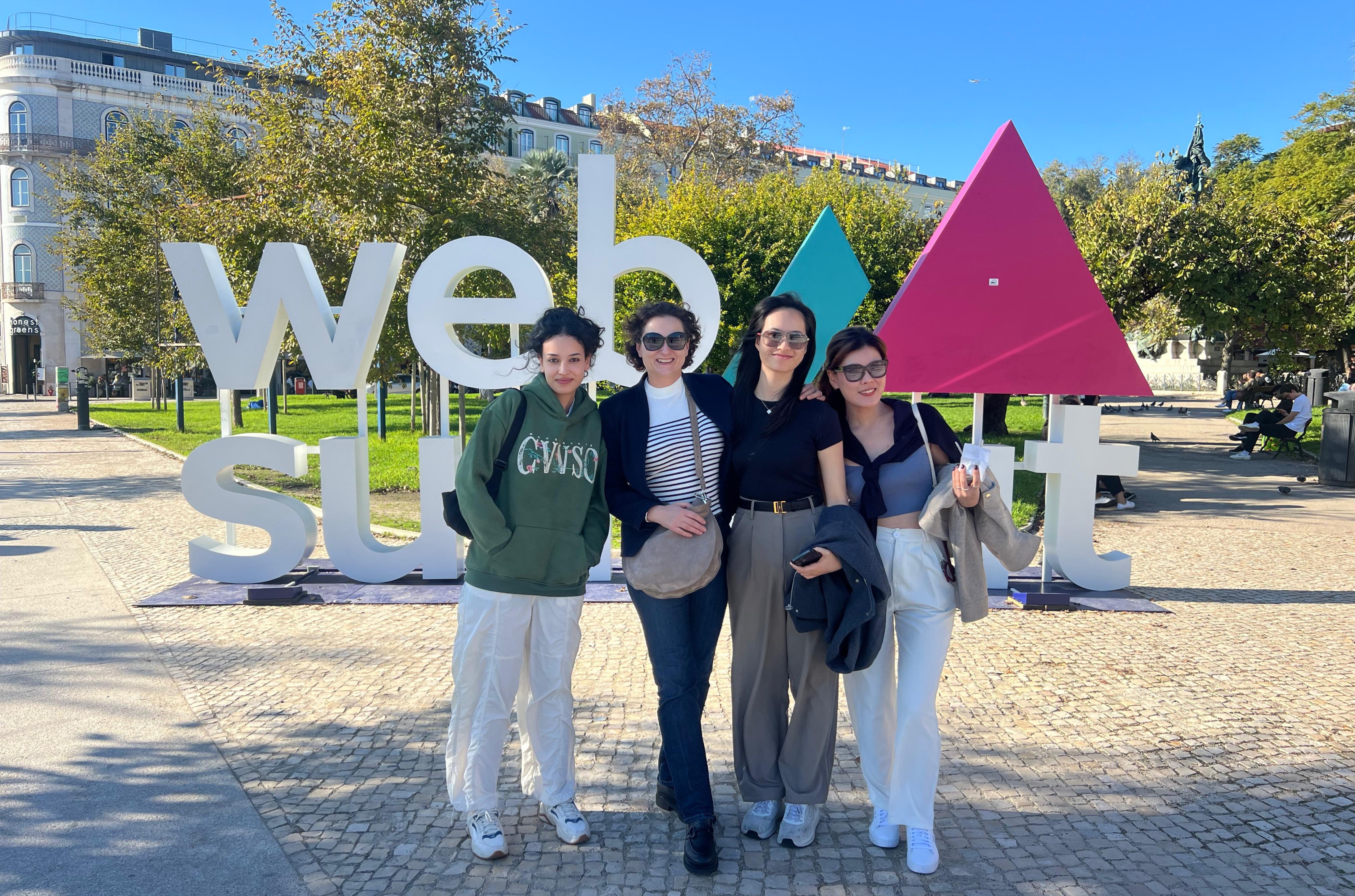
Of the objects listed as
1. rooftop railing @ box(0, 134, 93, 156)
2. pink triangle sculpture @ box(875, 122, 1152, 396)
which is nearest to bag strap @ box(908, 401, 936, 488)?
pink triangle sculpture @ box(875, 122, 1152, 396)

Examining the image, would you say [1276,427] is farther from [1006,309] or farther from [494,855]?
[494,855]

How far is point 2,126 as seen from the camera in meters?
42.9

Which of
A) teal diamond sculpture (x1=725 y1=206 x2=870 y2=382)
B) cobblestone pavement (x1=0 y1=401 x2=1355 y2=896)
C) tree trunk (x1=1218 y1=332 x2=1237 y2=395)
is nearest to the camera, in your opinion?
cobblestone pavement (x1=0 y1=401 x2=1355 y2=896)

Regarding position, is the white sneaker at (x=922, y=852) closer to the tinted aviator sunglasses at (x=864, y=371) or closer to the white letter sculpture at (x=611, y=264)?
the tinted aviator sunglasses at (x=864, y=371)

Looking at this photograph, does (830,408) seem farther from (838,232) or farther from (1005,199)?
(1005,199)

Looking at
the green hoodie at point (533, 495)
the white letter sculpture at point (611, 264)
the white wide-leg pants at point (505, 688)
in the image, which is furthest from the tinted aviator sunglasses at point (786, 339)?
the white letter sculpture at point (611, 264)

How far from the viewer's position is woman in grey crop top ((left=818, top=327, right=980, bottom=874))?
3248 millimetres

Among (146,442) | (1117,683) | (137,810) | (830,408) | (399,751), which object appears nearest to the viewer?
(830,408)

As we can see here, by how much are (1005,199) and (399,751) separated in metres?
5.99

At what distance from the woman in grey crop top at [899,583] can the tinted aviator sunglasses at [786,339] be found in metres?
0.18

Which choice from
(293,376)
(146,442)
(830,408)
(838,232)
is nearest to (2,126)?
(293,376)

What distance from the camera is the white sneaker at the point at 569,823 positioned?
3.34 m

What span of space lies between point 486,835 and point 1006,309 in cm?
560

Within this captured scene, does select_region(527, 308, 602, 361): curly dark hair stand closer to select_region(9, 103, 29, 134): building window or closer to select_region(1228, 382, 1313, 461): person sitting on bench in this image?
select_region(1228, 382, 1313, 461): person sitting on bench
